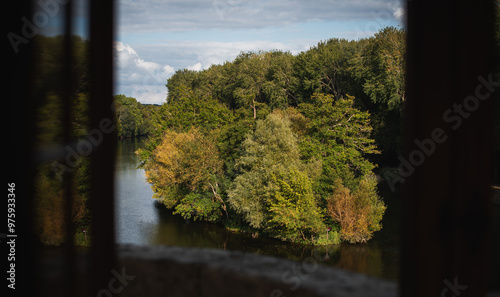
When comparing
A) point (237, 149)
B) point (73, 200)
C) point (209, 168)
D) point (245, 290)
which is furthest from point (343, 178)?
point (73, 200)

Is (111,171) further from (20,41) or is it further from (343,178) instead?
(343,178)

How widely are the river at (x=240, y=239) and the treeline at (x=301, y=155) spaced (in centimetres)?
60

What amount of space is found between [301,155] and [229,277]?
701 inches

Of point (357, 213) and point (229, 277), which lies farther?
point (357, 213)

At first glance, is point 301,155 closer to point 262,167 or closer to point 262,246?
point 262,167

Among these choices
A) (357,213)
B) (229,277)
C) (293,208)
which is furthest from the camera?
(293,208)

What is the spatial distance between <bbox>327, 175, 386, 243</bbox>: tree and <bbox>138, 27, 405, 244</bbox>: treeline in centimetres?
4

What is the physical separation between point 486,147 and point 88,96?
4.88 ft

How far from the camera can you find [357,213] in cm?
1802

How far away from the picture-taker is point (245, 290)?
3.43 meters

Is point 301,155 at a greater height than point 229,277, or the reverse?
point 301,155

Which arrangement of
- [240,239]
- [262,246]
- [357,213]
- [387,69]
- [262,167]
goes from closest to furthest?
[357,213]
[262,246]
[262,167]
[240,239]
[387,69]

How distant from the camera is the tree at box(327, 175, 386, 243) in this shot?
58.6 ft

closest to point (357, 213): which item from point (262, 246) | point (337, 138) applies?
point (262, 246)
